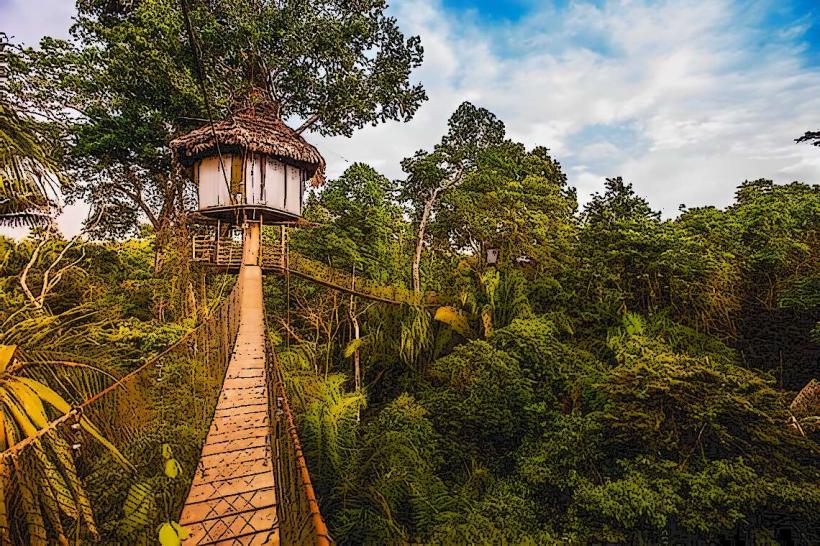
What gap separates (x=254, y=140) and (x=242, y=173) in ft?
2.62

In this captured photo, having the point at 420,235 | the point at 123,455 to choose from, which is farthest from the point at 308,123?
the point at 123,455

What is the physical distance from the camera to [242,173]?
9.53 metres

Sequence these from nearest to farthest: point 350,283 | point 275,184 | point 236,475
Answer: point 236,475, point 275,184, point 350,283

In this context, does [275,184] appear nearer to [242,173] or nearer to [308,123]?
[242,173]

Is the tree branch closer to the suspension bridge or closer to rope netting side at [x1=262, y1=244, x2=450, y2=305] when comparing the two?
rope netting side at [x1=262, y1=244, x2=450, y2=305]

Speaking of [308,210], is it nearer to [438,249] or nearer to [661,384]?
[438,249]

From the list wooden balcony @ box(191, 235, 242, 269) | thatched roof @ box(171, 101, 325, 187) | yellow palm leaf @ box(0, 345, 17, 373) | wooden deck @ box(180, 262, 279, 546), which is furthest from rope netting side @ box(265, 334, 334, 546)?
thatched roof @ box(171, 101, 325, 187)

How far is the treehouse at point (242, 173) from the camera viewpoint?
9.34 metres

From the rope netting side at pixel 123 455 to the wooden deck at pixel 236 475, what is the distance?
0.74ft

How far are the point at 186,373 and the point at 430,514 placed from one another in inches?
141

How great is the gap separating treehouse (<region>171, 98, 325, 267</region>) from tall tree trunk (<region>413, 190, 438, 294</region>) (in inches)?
133

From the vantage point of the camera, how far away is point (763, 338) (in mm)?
7805

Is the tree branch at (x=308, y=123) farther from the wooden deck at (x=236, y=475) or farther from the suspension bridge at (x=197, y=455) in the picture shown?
the wooden deck at (x=236, y=475)

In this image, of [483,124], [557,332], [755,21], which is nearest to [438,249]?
[483,124]
